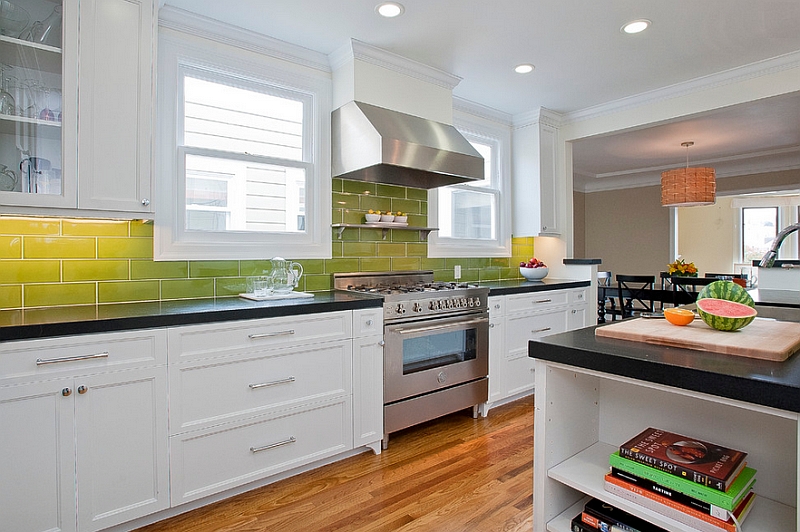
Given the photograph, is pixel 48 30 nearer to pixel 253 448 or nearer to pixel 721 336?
pixel 253 448

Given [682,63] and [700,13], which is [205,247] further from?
[682,63]

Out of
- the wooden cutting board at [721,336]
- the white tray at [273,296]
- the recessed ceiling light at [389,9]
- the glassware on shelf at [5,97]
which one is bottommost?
the wooden cutting board at [721,336]

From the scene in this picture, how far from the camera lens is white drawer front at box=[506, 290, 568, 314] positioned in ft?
11.2

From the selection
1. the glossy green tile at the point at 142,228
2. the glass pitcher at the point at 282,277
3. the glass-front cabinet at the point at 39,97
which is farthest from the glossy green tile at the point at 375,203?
the glass-front cabinet at the point at 39,97

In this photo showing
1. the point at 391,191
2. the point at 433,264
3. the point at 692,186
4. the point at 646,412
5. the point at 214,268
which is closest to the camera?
the point at 646,412

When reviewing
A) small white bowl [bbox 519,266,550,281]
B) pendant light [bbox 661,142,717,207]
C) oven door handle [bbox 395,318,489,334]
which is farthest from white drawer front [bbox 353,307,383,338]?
pendant light [bbox 661,142,717,207]

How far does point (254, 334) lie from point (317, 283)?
94 centimetres

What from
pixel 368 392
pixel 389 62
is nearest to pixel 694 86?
pixel 389 62

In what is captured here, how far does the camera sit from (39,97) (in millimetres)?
1933

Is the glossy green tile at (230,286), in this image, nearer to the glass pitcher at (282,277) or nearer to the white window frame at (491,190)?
the glass pitcher at (282,277)

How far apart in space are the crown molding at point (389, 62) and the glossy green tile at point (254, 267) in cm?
138

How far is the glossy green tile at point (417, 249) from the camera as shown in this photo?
3.58 m

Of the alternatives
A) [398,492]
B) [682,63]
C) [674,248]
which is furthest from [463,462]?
[674,248]

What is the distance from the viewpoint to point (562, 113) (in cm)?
437
